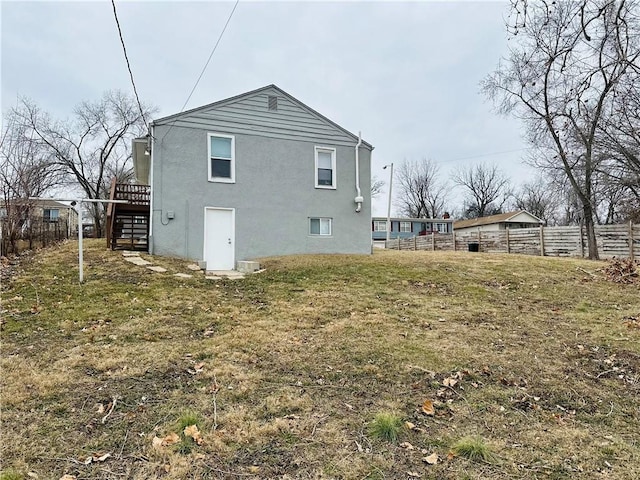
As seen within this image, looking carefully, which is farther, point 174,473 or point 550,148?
point 550,148

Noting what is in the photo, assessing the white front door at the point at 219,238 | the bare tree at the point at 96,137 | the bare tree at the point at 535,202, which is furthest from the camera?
the bare tree at the point at 535,202

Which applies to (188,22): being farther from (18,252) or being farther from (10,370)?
(18,252)

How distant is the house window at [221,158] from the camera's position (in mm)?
11906

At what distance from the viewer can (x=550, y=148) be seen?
19625mm

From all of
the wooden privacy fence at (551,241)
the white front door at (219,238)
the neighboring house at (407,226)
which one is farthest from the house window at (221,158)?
the neighboring house at (407,226)

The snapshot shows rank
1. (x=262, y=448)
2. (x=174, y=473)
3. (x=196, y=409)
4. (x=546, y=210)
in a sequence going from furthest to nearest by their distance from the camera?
(x=546, y=210)
(x=196, y=409)
(x=262, y=448)
(x=174, y=473)

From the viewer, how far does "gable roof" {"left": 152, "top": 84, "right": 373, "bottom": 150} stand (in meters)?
11.5

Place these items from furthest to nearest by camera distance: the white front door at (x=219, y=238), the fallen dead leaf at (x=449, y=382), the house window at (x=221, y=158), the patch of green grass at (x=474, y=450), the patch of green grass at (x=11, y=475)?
1. the house window at (x=221, y=158)
2. the white front door at (x=219, y=238)
3. the fallen dead leaf at (x=449, y=382)
4. the patch of green grass at (x=474, y=450)
5. the patch of green grass at (x=11, y=475)

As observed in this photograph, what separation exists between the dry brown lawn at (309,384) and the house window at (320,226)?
5.47 meters

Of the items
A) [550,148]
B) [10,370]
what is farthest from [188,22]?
[550,148]

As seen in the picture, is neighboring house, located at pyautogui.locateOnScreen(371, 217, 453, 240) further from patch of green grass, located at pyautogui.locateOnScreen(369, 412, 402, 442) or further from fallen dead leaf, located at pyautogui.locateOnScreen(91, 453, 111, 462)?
fallen dead leaf, located at pyautogui.locateOnScreen(91, 453, 111, 462)

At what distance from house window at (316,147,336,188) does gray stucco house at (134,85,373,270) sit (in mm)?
34

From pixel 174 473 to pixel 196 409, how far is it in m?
0.81

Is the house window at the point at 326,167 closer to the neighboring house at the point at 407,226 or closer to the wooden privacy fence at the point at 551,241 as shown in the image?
the wooden privacy fence at the point at 551,241
